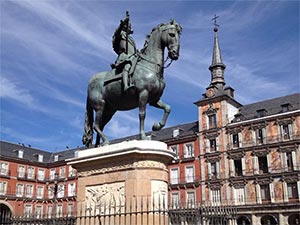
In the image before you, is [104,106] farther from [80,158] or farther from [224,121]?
[224,121]

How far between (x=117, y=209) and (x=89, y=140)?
7.06 ft

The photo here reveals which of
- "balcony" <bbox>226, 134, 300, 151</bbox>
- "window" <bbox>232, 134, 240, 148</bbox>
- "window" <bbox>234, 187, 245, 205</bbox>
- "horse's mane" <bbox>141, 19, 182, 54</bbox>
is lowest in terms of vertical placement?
"window" <bbox>234, 187, 245, 205</bbox>

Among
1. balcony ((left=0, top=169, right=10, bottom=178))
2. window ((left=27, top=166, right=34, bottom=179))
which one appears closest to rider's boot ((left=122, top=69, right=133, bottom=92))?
balcony ((left=0, top=169, right=10, bottom=178))

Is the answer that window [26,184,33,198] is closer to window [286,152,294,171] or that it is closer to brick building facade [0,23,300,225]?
brick building facade [0,23,300,225]

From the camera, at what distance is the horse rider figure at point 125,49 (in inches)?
317

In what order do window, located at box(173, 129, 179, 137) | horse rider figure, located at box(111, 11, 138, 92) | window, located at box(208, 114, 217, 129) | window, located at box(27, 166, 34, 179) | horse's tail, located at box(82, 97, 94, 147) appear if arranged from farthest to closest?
window, located at box(27, 166, 34, 179) → window, located at box(173, 129, 179, 137) → window, located at box(208, 114, 217, 129) → horse's tail, located at box(82, 97, 94, 147) → horse rider figure, located at box(111, 11, 138, 92)

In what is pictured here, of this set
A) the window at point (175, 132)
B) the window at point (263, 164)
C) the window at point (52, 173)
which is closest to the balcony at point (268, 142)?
the window at point (263, 164)

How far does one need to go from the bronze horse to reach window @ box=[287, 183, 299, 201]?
106ft

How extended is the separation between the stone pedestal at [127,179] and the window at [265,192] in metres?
33.6

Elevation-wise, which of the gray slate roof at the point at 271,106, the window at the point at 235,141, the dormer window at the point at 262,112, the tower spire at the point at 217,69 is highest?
the tower spire at the point at 217,69

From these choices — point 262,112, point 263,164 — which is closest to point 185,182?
point 263,164

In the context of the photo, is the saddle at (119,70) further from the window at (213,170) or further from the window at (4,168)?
the window at (4,168)

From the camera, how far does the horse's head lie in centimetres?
784

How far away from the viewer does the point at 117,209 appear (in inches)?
293
